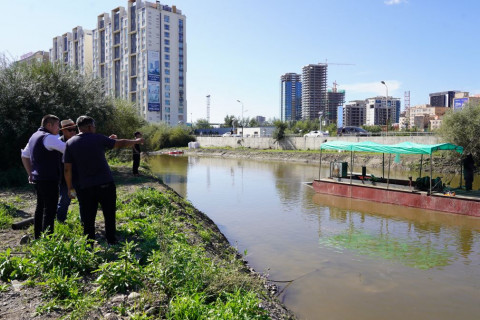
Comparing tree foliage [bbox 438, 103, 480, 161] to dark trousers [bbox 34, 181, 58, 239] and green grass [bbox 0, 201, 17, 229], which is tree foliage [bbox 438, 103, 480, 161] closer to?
green grass [bbox 0, 201, 17, 229]

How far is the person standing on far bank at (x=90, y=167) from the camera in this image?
5.31m

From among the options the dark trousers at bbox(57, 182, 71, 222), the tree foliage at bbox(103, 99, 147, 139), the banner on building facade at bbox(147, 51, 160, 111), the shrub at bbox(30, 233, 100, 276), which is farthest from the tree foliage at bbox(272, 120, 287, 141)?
the shrub at bbox(30, 233, 100, 276)

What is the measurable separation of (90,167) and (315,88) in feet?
490

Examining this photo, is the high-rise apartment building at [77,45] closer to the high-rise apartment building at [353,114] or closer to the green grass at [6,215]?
the high-rise apartment building at [353,114]

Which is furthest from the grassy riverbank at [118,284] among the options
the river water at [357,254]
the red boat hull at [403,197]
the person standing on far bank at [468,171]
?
the person standing on far bank at [468,171]

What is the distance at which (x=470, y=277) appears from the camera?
8.69m

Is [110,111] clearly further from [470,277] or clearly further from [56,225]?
[470,277]

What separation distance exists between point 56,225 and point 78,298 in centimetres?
249

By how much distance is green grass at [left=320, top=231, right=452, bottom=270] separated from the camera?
980 cm

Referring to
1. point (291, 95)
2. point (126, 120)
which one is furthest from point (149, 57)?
point (291, 95)

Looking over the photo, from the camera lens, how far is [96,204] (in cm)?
552

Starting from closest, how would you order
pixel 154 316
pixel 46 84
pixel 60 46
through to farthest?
pixel 154 316
pixel 46 84
pixel 60 46

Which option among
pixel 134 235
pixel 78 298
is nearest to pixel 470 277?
pixel 134 235

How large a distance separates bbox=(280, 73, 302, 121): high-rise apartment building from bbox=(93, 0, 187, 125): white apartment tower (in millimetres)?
76363
